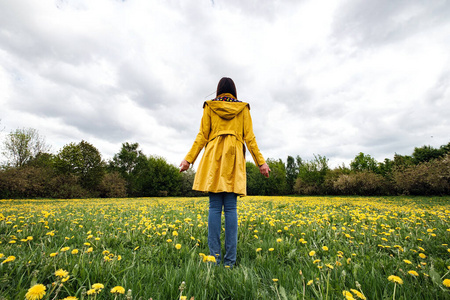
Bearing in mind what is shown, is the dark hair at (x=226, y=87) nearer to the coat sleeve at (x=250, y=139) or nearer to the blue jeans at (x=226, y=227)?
the coat sleeve at (x=250, y=139)

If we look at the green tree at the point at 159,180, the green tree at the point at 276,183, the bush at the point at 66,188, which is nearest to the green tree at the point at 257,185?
the green tree at the point at 276,183

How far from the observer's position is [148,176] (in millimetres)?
40625

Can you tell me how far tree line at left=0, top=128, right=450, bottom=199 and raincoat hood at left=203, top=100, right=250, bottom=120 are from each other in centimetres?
2455

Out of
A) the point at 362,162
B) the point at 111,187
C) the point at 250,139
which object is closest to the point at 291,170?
the point at 362,162

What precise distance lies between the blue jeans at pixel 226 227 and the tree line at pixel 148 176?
80.8ft

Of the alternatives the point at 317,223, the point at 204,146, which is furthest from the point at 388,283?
the point at 317,223

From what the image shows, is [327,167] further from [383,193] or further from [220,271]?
[220,271]

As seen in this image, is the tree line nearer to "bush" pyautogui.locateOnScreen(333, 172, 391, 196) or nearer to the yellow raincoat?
"bush" pyautogui.locateOnScreen(333, 172, 391, 196)

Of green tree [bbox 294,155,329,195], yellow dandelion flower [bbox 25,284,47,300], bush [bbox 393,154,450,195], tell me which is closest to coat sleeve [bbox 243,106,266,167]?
yellow dandelion flower [bbox 25,284,47,300]

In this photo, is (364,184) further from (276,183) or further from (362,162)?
(276,183)

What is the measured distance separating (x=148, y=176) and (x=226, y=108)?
41.3 m

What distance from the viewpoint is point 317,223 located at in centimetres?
417

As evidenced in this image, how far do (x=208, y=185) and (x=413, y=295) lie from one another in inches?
75.6

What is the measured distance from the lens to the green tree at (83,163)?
26.0 metres
